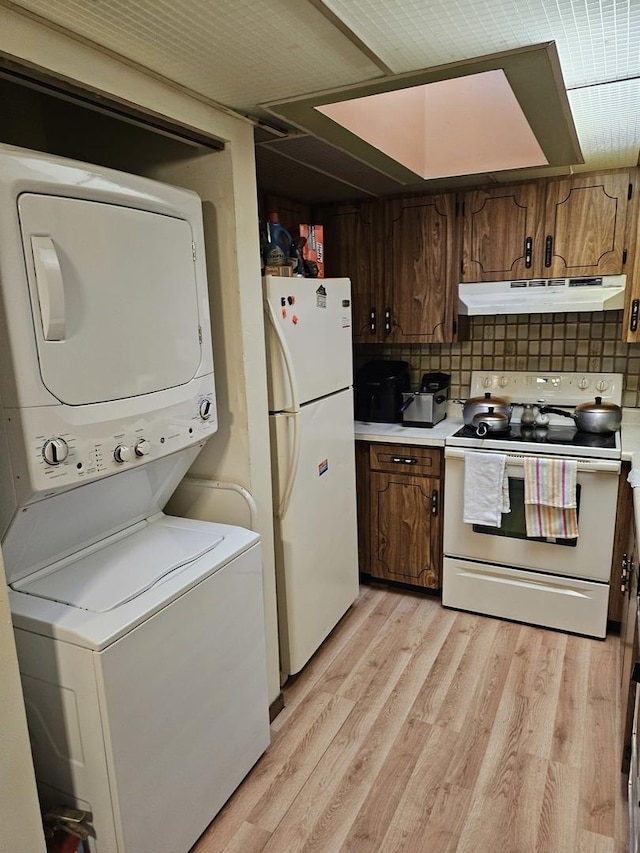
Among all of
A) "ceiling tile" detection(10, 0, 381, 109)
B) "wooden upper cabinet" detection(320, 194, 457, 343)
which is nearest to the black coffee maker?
"wooden upper cabinet" detection(320, 194, 457, 343)

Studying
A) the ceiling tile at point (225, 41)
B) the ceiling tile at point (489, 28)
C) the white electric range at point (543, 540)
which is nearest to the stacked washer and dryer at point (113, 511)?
the ceiling tile at point (225, 41)

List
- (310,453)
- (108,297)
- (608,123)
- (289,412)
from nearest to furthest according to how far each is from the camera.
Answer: (108,297) < (608,123) < (289,412) < (310,453)

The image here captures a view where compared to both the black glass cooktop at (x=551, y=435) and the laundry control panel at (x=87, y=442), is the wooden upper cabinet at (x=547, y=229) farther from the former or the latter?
the laundry control panel at (x=87, y=442)

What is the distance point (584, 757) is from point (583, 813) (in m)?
0.24

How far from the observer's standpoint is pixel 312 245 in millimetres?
2527

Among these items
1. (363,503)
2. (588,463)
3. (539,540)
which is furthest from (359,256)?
(539,540)

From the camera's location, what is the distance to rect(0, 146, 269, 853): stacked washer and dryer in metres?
1.26

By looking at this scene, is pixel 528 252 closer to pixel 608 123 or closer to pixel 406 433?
pixel 608 123

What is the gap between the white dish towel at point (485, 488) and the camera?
269 centimetres

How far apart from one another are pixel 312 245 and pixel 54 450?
160 centimetres

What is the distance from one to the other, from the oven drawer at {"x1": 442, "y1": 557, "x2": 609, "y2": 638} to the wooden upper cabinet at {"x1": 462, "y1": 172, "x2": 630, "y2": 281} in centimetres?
147

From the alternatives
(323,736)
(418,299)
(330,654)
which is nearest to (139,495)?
(323,736)

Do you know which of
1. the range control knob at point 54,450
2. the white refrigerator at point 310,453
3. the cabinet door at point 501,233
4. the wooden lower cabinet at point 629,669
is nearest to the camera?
the range control knob at point 54,450

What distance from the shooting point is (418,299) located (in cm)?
310
